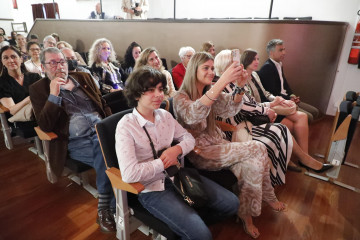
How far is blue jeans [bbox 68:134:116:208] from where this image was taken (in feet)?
5.37

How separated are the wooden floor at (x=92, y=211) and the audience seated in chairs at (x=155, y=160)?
53 centimetres

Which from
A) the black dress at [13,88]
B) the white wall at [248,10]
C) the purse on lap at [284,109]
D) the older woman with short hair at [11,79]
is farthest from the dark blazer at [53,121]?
the white wall at [248,10]

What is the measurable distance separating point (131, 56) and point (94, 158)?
2.22 metres

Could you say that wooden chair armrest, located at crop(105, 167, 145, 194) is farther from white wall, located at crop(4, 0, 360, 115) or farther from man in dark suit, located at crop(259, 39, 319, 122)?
white wall, located at crop(4, 0, 360, 115)


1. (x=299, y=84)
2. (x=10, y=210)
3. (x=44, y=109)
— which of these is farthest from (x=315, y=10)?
(x=10, y=210)

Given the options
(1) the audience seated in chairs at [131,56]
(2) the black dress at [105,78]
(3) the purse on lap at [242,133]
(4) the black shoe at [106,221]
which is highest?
(1) the audience seated in chairs at [131,56]

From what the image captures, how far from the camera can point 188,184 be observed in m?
1.25

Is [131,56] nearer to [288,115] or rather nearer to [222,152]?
[288,115]

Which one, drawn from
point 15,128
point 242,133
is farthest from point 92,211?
point 242,133

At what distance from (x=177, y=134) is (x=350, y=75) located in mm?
3907

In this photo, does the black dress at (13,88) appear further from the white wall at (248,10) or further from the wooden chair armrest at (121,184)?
the white wall at (248,10)

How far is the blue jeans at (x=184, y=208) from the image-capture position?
114cm

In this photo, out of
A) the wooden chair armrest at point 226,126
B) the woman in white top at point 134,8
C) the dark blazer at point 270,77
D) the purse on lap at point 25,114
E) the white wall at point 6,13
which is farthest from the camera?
the white wall at point 6,13

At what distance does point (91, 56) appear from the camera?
3.07 meters
